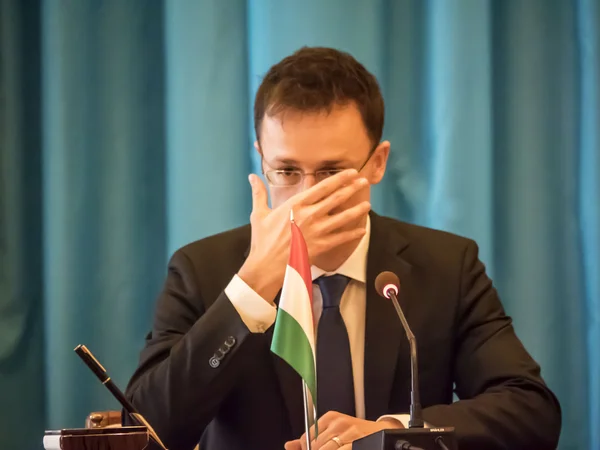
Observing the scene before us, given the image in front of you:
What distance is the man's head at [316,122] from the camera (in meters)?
1.74

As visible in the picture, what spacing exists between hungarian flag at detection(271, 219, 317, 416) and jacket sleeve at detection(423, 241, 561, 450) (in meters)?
0.38

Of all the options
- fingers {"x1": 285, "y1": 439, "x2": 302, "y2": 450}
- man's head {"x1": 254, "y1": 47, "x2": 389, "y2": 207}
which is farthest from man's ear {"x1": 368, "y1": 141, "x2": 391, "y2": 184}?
fingers {"x1": 285, "y1": 439, "x2": 302, "y2": 450}

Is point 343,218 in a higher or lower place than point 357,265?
higher

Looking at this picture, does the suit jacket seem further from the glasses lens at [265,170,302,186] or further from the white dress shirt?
the glasses lens at [265,170,302,186]

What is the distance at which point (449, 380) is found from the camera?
6.12 feet

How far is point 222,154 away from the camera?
2266mm

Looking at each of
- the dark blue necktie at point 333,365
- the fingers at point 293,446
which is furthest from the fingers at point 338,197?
the fingers at point 293,446

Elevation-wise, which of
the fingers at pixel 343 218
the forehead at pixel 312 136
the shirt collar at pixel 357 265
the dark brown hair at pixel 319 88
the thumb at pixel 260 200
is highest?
the dark brown hair at pixel 319 88

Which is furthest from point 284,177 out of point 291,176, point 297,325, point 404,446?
point 404,446

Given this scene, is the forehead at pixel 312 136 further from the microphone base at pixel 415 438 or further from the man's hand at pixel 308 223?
the microphone base at pixel 415 438

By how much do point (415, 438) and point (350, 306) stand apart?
73 cm

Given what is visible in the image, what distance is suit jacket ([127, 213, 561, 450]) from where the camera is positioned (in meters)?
1.58

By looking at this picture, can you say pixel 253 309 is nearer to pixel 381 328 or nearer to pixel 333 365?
pixel 333 365

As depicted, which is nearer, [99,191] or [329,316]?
[329,316]
